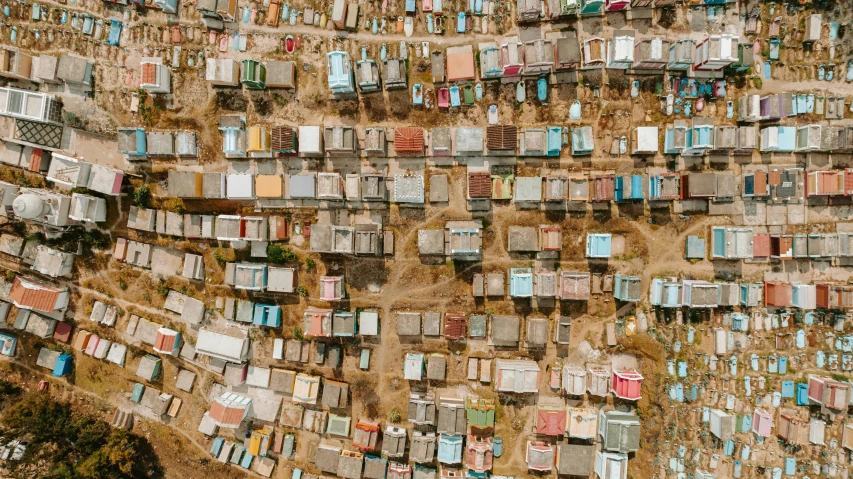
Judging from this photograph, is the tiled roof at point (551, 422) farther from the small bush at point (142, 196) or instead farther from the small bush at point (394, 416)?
the small bush at point (142, 196)

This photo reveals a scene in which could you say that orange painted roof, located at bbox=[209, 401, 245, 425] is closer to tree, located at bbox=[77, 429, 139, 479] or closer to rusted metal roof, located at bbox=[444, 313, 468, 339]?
tree, located at bbox=[77, 429, 139, 479]

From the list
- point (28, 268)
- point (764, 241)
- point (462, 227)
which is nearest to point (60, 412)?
point (28, 268)

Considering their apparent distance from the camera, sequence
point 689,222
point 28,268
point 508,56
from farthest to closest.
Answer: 1. point 28,268
2. point 689,222
3. point 508,56

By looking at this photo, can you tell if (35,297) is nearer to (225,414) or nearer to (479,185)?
(225,414)

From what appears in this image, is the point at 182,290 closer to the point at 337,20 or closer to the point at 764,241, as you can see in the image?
the point at 337,20

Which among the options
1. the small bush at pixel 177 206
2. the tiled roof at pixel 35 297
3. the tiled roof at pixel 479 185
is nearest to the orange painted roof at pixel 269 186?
the small bush at pixel 177 206

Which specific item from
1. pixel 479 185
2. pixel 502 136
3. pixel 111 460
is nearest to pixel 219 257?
pixel 111 460

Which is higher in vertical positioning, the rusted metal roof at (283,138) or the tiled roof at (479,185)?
the rusted metal roof at (283,138)
